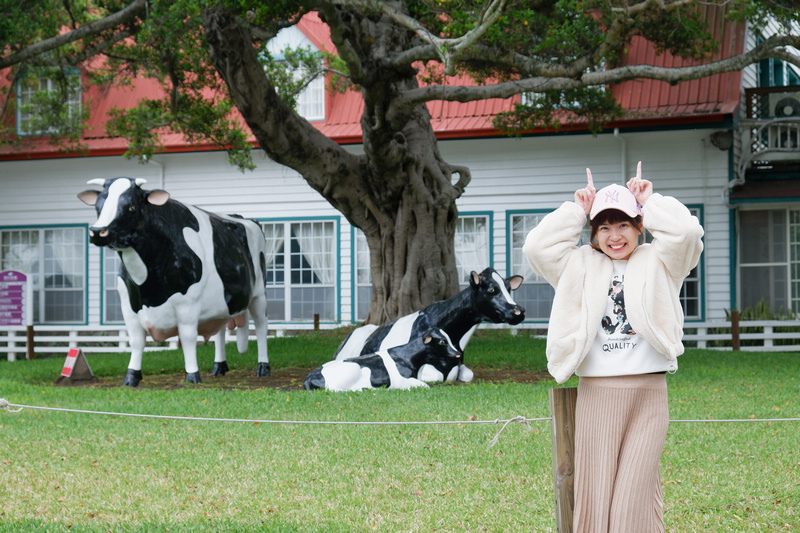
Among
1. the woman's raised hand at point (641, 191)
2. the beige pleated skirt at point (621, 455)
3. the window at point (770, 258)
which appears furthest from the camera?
the window at point (770, 258)

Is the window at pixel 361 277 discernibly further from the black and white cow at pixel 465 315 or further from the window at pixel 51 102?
the black and white cow at pixel 465 315

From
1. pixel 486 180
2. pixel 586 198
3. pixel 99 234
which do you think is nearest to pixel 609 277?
pixel 586 198

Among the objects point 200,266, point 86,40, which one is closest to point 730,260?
point 200,266

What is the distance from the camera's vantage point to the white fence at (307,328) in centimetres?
1680

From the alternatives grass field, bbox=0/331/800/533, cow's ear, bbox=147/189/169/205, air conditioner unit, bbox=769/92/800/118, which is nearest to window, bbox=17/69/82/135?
cow's ear, bbox=147/189/169/205

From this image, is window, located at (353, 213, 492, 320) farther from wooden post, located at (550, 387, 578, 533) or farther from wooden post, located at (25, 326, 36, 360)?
wooden post, located at (550, 387, 578, 533)

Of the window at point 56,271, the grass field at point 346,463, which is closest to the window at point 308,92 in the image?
the window at point 56,271

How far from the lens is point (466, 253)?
65.9 ft

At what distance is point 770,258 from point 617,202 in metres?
16.2

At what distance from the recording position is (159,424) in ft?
26.5

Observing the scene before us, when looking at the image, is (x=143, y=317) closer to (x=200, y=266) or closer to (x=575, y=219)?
(x=200, y=266)

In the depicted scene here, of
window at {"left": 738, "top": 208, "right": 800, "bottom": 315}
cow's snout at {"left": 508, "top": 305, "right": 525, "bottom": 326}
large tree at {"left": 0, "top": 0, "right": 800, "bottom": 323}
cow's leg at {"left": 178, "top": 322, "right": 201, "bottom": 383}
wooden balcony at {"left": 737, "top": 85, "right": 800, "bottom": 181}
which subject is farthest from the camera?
window at {"left": 738, "top": 208, "right": 800, "bottom": 315}

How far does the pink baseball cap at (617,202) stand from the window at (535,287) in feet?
49.8

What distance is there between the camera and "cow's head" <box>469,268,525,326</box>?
1006 centimetres
